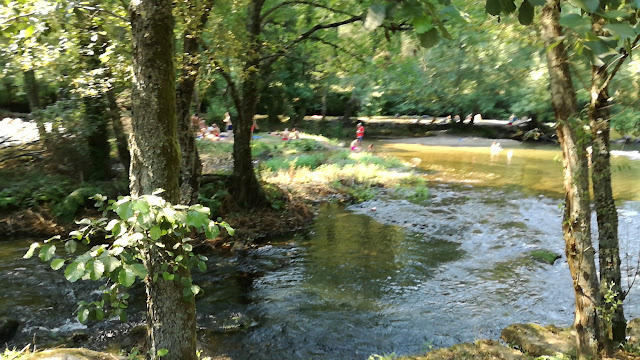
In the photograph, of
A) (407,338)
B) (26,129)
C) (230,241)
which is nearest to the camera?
(407,338)

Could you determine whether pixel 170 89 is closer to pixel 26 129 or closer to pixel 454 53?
pixel 26 129

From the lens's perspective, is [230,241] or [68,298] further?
[230,241]

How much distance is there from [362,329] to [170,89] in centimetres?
450

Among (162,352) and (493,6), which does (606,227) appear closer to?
(493,6)

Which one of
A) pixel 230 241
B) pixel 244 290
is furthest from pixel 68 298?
pixel 230 241

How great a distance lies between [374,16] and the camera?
53.4 inches

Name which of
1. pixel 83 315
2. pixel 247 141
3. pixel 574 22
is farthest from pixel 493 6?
pixel 247 141

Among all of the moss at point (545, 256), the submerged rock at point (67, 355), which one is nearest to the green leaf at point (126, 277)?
the submerged rock at point (67, 355)

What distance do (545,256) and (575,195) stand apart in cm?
597

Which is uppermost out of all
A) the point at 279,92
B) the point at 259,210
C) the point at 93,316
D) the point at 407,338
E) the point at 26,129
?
the point at 279,92

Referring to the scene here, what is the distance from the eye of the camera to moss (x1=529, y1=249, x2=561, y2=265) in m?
9.04

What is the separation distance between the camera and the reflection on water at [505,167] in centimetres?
1666

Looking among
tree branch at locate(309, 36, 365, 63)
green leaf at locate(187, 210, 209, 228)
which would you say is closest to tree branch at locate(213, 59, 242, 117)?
tree branch at locate(309, 36, 365, 63)

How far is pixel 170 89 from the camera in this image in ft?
10.4
